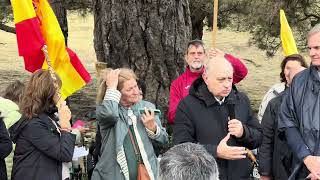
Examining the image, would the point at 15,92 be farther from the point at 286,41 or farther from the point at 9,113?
the point at 286,41

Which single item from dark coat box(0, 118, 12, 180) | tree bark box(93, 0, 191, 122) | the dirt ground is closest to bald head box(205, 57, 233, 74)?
dark coat box(0, 118, 12, 180)

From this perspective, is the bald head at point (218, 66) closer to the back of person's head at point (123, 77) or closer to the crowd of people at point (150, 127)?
the crowd of people at point (150, 127)

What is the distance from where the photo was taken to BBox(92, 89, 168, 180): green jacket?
3861 mm

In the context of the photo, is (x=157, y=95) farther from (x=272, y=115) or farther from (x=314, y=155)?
(x=314, y=155)

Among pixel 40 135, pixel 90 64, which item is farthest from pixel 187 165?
pixel 90 64

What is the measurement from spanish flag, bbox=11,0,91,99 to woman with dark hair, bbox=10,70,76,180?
1.06 metres

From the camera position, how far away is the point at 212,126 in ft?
12.0

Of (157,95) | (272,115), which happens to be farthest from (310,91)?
(157,95)

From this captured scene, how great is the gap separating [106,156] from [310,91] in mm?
1535

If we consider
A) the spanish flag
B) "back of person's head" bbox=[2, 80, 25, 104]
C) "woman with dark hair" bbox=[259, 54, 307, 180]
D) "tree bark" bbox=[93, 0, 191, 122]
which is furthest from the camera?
"tree bark" bbox=[93, 0, 191, 122]

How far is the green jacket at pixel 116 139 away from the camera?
152 inches

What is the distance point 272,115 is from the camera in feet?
15.0

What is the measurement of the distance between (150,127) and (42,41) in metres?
1.57

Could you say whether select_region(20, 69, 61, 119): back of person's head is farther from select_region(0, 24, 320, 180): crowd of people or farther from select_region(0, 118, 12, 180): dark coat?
select_region(0, 118, 12, 180): dark coat
